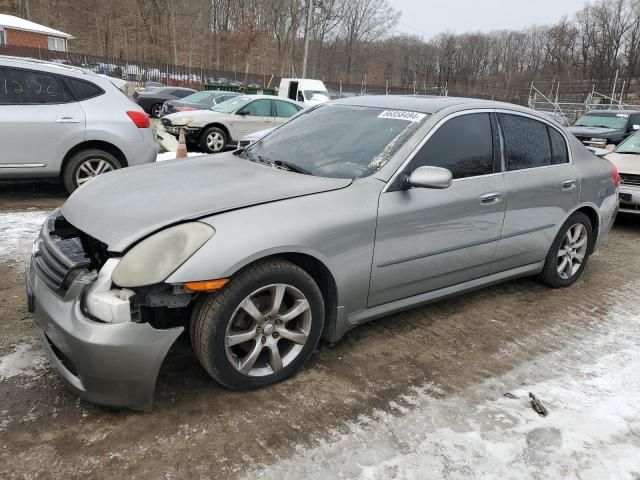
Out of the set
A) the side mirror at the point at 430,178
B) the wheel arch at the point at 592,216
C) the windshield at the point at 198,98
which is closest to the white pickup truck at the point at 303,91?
the windshield at the point at 198,98

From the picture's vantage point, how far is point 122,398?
7.76 ft

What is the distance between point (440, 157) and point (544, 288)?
6.58 ft

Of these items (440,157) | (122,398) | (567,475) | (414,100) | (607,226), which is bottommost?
(567,475)

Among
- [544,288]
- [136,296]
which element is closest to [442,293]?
[544,288]

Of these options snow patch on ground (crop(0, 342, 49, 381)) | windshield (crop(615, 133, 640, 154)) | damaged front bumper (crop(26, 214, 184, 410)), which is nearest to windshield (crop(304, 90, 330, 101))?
windshield (crop(615, 133, 640, 154))

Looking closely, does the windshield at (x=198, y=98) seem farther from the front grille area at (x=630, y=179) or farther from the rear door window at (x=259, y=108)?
the front grille area at (x=630, y=179)

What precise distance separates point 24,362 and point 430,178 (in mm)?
2531

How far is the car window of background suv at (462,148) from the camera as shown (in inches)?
130

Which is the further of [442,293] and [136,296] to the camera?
[442,293]

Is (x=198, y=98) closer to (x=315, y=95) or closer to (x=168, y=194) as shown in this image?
(x=315, y=95)

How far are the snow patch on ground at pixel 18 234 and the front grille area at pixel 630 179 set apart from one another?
23.7ft

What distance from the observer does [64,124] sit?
606 centimetres

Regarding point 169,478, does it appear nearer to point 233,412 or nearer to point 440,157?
point 233,412

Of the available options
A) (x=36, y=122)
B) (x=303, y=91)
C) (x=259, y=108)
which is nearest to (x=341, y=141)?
(x=36, y=122)
